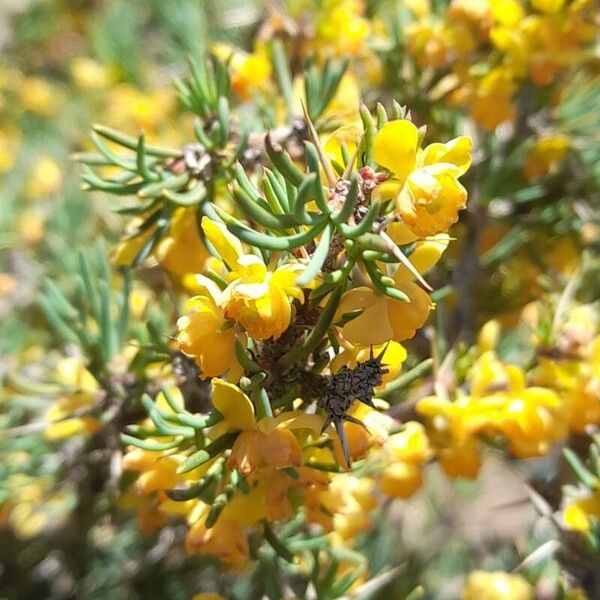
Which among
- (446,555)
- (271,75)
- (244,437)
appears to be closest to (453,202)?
(244,437)

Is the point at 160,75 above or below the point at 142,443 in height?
above

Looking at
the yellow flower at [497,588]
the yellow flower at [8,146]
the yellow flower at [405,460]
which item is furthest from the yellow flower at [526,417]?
the yellow flower at [8,146]

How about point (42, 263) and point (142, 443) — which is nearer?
point (142, 443)

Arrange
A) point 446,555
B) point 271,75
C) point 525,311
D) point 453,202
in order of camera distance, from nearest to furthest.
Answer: point 453,202 → point 271,75 → point 525,311 → point 446,555

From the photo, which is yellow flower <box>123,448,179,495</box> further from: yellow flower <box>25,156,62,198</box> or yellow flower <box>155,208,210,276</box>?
yellow flower <box>25,156,62,198</box>

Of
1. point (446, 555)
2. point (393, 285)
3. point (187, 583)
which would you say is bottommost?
point (446, 555)

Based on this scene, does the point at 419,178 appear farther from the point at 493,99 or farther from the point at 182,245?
the point at 493,99

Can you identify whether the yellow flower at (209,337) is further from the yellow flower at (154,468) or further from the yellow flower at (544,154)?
the yellow flower at (544,154)

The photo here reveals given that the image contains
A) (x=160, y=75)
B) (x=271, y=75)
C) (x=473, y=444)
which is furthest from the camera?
(x=160, y=75)

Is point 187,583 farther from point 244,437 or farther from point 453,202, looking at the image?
point 453,202
